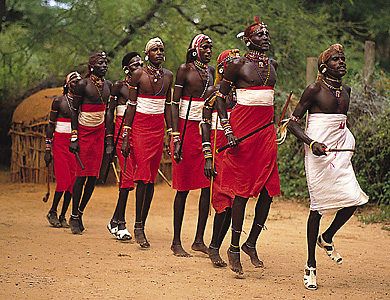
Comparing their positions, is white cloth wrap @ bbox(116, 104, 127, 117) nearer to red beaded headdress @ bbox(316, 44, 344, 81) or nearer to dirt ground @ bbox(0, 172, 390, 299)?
dirt ground @ bbox(0, 172, 390, 299)

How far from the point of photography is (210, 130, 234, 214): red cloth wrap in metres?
5.34

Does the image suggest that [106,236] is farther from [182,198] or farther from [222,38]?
[222,38]

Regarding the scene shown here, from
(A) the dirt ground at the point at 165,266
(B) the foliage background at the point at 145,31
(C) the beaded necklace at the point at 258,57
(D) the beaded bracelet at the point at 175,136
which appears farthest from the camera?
(B) the foliage background at the point at 145,31

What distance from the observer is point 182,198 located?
5926 millimetres

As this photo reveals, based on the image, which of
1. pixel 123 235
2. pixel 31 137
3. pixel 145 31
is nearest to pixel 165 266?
pixel 123 235

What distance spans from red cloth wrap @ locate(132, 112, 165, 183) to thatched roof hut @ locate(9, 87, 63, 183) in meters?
5.69

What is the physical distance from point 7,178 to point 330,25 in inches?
369

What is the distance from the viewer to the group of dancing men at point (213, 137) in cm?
475

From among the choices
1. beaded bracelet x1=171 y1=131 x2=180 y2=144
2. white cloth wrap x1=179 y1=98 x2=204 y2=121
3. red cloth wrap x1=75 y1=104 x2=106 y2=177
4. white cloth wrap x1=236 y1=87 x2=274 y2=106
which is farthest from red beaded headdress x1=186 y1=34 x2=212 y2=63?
red cloth wrap x1=75 y1=104 x2=106 y2=177

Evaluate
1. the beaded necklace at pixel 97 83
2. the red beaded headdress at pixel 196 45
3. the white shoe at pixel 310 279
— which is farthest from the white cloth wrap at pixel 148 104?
the white shoe at pixel 310 279

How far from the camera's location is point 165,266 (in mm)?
5297

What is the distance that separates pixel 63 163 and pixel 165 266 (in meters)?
2.99

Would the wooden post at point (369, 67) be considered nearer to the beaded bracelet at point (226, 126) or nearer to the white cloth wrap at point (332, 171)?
the white cloth wrap at point (332, 171)

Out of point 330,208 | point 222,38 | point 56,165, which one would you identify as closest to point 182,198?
point 330,208
